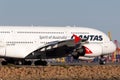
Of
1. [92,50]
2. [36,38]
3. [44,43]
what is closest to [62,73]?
[36,38]

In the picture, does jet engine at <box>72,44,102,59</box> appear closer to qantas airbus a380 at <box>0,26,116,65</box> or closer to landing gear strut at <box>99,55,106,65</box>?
qantas airbus a380 at <box>0,26,116,65</box>

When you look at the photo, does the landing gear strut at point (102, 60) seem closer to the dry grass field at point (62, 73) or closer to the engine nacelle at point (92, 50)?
the engine nacelle at point (92, 50)

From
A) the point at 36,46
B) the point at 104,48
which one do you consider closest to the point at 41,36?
the point at 36,46

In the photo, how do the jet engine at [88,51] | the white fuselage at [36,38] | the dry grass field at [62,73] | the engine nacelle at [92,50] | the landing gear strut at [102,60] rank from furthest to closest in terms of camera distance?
the landing gear strut at [102,60] → the engine nacelle at [92,50] → the jet engine at [88,51] → the white fuselage at [36,38] → the dry grass field at [62,73]

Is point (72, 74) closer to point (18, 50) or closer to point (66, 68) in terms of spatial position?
point (66, 68)

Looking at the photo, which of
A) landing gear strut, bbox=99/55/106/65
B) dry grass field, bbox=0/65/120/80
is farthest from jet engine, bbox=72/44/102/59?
dry grass field, bbox=0/65/120/80

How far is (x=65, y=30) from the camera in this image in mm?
50719

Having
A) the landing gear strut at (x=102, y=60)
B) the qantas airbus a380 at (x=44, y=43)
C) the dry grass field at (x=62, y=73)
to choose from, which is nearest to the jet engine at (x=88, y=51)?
the qantas airbus a380 at (x=44, y=43)

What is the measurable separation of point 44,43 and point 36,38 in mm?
1371

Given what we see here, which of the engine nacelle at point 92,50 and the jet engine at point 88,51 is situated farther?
the engine nacelle at point 92,50

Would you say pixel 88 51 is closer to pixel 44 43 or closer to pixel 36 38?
pixel 44 43

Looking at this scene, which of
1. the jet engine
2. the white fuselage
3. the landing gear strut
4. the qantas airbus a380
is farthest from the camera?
the landing gear strut

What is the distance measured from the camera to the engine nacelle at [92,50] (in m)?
48.5

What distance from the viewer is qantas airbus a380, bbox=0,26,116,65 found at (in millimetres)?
45950
